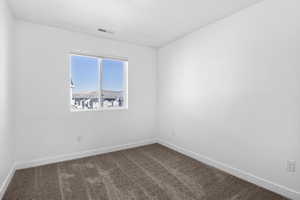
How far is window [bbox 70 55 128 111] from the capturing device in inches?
122

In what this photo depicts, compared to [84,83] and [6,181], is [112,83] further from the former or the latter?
[6,181]

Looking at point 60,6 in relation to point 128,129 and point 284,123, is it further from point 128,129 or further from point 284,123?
point 284,123

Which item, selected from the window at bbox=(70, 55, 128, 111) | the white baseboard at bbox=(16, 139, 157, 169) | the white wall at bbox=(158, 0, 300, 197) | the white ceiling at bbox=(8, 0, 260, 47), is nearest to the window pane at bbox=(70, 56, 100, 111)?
the window at bbox=(70, 55, 128, 111)

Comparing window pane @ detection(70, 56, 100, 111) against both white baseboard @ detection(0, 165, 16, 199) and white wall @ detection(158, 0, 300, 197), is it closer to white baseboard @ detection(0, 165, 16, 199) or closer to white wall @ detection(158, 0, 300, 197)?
white baseboard @ detection(0, 165, 16, 199)

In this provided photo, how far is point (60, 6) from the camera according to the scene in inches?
84.4

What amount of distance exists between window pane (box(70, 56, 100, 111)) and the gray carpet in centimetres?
114

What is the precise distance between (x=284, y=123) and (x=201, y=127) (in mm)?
1246

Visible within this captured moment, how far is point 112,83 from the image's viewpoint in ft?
11.7

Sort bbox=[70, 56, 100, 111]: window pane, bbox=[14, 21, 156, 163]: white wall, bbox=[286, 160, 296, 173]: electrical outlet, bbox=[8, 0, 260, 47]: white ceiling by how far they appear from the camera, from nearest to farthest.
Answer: bbox=[286, 160, 296, 173]: electrical outlet, bbox=[8, 0, 260, 47]: white ceiling, bbox=[14, 21, 156, 163]: white wall, bbox=[70, 56, 100, 111]: window pane

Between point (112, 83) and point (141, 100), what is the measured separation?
0.84 m

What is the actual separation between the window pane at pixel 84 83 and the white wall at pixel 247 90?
193cm

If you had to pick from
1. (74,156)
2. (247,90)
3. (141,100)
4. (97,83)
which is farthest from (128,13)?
(74,156)

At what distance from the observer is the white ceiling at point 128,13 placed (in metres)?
2.08

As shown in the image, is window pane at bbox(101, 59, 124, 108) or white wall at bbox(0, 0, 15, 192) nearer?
white wall at bbox(0, 0, 15, 192)
